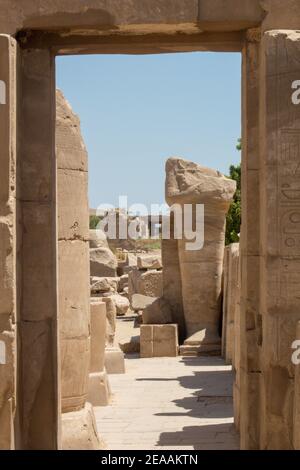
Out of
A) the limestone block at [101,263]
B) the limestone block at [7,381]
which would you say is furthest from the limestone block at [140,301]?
the limestone block at [7,381]

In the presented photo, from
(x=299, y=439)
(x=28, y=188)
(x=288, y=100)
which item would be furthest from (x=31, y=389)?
(x=288, y=100)

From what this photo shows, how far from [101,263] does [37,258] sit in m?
19.3

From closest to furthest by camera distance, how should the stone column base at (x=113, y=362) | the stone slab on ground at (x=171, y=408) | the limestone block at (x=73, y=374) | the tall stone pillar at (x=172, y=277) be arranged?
the limestone block at (x=73, y=374), the stone slab on ground at (x=171, y=408), the stone column base at (x=113, y=362), the tall stone pillar at (x=172, y=277)

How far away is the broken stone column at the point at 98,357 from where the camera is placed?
29.5ft

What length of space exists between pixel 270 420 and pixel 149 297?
13.7 metres

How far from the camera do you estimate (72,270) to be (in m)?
7.01

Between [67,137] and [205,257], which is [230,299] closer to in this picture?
[205,257]

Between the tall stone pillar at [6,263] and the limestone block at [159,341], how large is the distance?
8.78 m

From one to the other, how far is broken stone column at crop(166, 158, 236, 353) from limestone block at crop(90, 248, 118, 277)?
10126mm

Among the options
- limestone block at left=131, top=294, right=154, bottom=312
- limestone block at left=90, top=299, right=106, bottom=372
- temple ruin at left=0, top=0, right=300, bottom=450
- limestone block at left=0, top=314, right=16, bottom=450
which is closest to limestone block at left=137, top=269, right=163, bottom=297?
limestone block at left=131, top=294, right=154, bottom=312

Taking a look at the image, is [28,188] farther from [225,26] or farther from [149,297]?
[149,297]

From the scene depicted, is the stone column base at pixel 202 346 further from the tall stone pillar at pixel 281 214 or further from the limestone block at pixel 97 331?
the tall stone pillar at pixel 281 214

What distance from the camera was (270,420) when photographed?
5.07m
